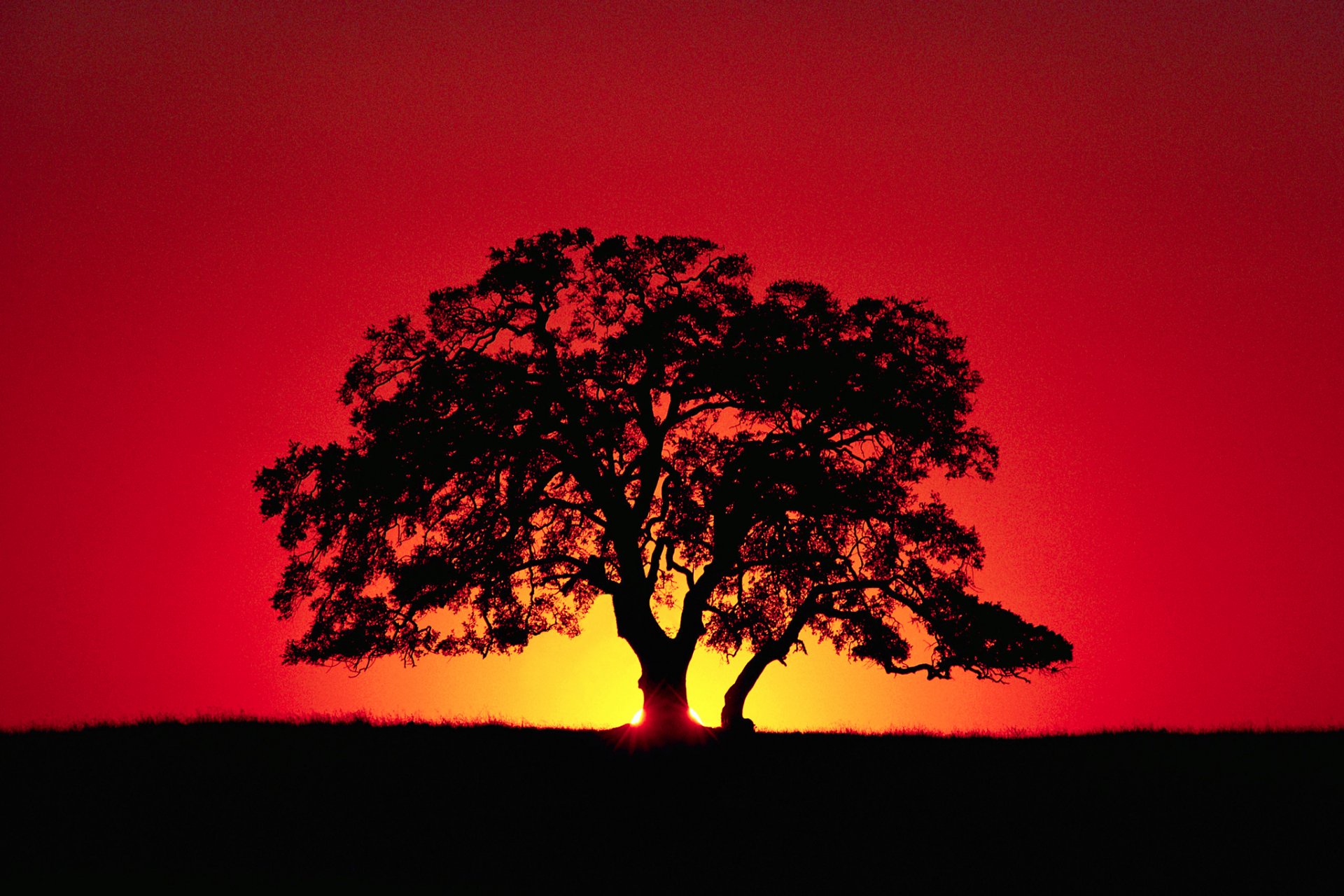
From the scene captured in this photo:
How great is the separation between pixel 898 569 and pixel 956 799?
19.0ft

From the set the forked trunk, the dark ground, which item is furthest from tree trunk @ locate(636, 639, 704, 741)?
the dark ground

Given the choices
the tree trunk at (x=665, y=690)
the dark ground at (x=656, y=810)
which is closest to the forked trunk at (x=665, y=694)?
the tree trunk at (x=665, y=690)

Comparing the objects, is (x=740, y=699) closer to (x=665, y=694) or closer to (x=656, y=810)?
(x=665, y=694)

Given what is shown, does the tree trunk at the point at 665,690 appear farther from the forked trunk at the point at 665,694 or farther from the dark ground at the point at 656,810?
the dark ground at the point at 656,810

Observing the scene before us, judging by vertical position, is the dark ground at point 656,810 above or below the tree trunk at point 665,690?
below

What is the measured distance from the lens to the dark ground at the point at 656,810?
64.5 feet

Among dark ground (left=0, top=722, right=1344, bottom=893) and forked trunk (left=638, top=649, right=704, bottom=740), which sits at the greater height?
forked trunk (left=638, top=649, right=704, bottom=740)

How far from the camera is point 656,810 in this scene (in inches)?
920

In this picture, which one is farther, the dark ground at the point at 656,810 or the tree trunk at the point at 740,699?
the tree trunk at the point at 740,699

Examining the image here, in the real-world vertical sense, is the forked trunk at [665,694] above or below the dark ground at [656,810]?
above

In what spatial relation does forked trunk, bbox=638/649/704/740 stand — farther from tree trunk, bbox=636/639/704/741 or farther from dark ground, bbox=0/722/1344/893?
dark ground, bbox=0/722/1344/893

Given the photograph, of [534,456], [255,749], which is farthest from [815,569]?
[255,749]

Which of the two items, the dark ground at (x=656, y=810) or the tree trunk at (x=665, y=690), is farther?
the tree trunk at (x=665, y=690)

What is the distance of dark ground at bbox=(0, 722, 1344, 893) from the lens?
64.5ft
